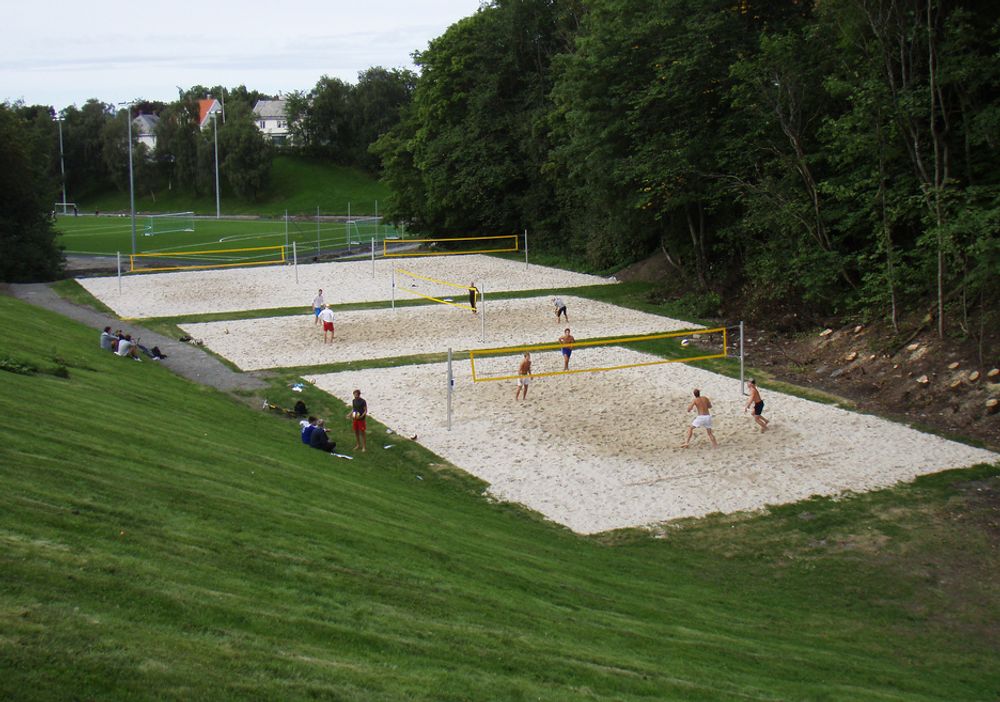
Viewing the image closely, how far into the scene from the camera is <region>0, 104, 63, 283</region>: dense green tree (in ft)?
144

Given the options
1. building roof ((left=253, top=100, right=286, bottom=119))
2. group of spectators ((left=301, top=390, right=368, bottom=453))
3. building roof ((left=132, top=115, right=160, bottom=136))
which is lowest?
group of spectators ((left=301, top=390, right=368, bottom=453))

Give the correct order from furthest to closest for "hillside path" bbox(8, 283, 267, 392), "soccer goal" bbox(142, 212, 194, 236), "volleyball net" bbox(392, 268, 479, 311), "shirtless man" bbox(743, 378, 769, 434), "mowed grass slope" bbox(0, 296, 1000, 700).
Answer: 1. "soccer goal" bbox(142, 212, 194, 236)
2. "volleyball net" bbox(392, 268, 479, 311)
3. "hillside path" bbox(8, 283, 267, 392)
4. "shirtless man" bbox(743, 378, 769, 434)
5. "mowed grass slope" bbox(0, 296, 1000, 700)

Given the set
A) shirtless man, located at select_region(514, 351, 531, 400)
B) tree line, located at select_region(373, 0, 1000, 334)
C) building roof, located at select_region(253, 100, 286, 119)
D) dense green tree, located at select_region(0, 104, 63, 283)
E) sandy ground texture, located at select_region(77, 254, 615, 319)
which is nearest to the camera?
shirtless man, located at select_region(514, 351, 531, 400)

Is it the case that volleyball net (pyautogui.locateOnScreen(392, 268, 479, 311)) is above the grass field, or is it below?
below

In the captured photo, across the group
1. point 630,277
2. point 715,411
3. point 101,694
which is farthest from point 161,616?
point 630,277

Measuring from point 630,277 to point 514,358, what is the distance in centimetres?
1697

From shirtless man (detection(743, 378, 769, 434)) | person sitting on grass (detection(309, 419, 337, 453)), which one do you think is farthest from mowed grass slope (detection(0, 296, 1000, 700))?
shirtless man (detection(743, 378, 769, 434))

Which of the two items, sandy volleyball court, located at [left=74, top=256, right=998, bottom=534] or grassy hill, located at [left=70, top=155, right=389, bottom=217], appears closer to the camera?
sandy volleyball court, located at [left=74, top=256, right=998, bottom=534]

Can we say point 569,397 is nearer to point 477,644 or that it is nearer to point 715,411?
point 715,411

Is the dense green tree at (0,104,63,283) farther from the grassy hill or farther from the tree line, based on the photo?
the grassy hill

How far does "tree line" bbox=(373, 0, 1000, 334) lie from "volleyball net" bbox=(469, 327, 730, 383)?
3.94m

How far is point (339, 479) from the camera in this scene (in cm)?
1570

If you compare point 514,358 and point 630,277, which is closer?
point 514,358

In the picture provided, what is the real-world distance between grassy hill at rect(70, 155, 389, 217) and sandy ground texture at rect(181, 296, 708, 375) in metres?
61.7
